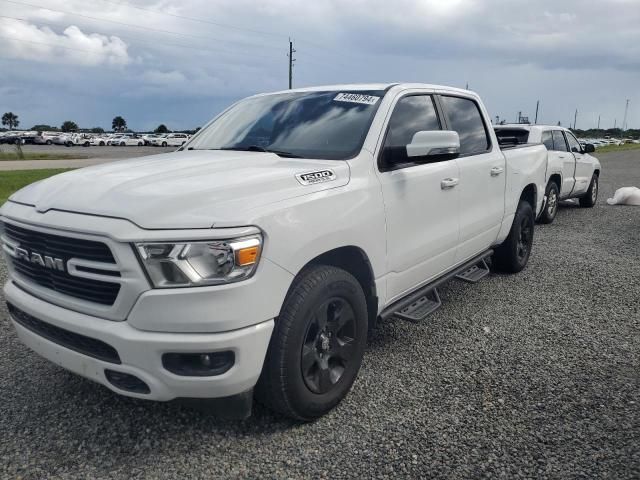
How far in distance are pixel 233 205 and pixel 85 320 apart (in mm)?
848

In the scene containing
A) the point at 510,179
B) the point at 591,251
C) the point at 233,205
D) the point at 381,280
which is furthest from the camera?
the point at 591,251

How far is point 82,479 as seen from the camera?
243 centimetres

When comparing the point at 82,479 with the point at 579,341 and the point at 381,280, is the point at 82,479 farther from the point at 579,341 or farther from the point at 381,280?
the point at 579,341

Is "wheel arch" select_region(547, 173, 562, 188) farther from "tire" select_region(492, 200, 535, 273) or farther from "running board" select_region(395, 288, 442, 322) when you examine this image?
"running board" select_region(395, 288, 442, 322)

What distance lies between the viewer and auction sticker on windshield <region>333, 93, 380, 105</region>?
3483 millimetres

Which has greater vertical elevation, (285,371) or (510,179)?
(510,179)

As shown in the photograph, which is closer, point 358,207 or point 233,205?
point 233,205

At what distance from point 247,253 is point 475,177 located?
2.62m

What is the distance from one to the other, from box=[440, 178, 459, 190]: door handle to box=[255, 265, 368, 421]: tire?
1.21m

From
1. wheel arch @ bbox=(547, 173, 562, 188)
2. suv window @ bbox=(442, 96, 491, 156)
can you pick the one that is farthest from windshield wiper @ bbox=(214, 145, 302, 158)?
wheel arch @ bbox=(547, 173, 562, 188)

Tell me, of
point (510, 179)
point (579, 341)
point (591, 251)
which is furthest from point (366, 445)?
point (591, 251)

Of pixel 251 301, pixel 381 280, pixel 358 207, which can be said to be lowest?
pixel 381 280

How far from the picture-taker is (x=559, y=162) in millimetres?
9531

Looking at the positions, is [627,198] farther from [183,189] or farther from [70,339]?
[70,339]
